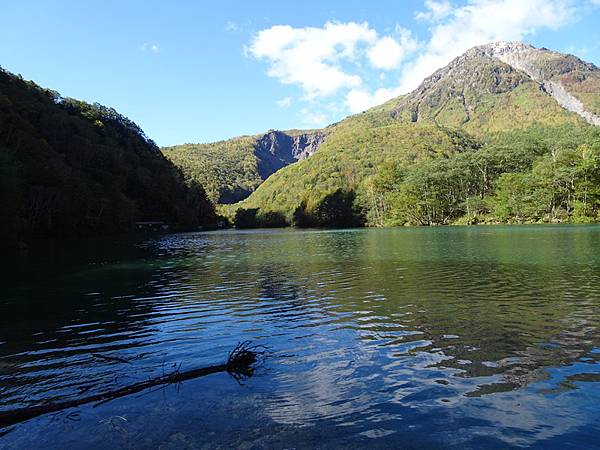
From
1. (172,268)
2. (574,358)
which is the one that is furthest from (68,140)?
(574,358)

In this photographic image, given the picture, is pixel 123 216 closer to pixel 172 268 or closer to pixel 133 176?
pixel 133 176

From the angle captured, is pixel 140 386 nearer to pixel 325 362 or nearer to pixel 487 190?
pixel 325 362

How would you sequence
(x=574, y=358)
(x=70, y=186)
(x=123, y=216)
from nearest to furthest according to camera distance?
(x=574, y=358), (x=70, y=186), (x=123, y=216)

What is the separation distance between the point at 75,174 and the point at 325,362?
109977 mm

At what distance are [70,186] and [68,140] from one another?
45174 mm

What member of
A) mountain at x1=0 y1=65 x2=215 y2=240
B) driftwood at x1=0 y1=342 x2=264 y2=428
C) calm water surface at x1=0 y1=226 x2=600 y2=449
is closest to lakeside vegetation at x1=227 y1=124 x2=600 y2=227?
mountain at x1=0 y1=65 x2=215 y2=240

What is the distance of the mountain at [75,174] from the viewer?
76463 millimetres

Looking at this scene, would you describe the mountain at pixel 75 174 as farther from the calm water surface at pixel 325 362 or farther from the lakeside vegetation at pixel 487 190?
the lakeside vegetation at pixel 487 190

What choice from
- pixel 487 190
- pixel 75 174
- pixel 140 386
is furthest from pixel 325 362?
pixel 487 190

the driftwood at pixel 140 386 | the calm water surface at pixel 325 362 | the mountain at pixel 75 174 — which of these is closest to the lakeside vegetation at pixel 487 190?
the mountain at pixel 75 174

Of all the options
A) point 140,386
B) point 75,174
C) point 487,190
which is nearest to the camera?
point 140,386

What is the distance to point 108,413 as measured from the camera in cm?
847

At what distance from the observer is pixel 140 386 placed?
955 centimetres

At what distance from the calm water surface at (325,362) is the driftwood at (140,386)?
0.70 ft
